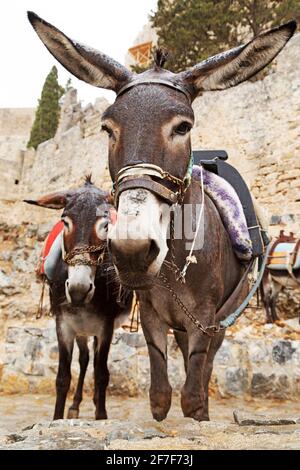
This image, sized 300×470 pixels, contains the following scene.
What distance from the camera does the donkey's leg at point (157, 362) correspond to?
8.49 feet

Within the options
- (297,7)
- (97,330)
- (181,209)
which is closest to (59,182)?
(297,7)

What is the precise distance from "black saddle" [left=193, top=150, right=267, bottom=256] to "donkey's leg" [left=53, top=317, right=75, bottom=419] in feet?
6.75

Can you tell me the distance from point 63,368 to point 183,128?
2.87 meters

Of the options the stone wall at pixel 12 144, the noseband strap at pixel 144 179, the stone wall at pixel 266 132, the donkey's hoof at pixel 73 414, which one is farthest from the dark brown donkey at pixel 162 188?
the stone wall at pixel 12 144

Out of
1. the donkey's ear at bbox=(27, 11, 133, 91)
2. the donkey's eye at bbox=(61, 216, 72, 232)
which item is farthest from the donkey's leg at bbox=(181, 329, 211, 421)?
the donkey's eye at bbox=(61, 216, 72, 232)

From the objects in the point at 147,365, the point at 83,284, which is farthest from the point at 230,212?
the point at 147,365

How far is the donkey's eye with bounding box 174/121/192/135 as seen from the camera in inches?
82.3

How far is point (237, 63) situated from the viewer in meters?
2.33

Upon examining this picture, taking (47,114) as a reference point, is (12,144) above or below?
above

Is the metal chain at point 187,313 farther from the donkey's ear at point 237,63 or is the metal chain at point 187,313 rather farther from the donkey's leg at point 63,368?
the donkey's leg at point 63,368

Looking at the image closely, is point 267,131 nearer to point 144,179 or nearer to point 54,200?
point 54,200
